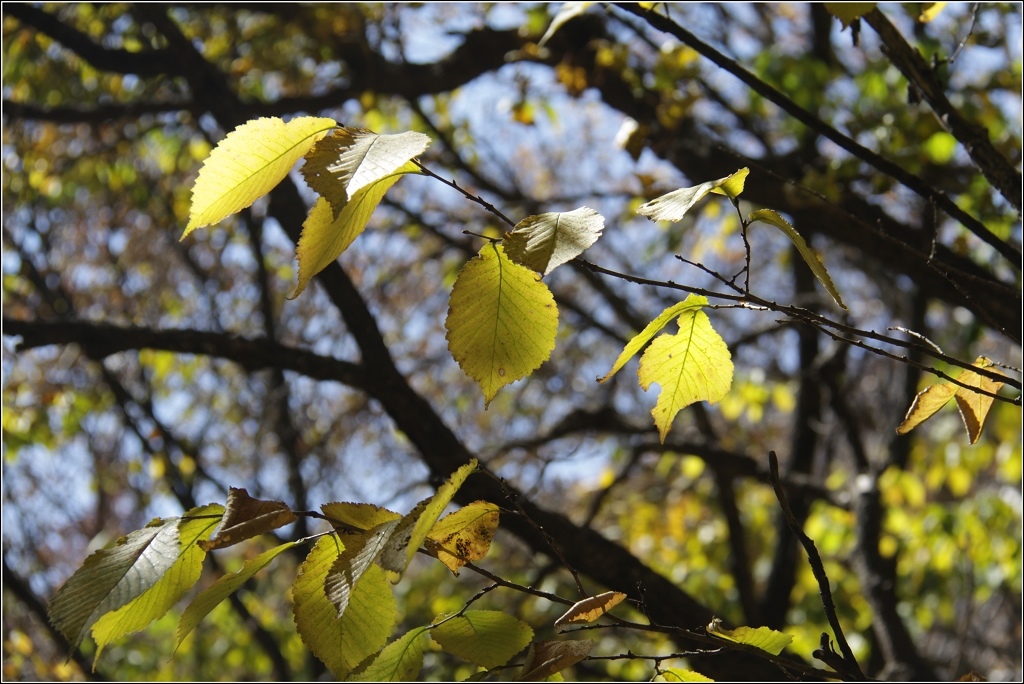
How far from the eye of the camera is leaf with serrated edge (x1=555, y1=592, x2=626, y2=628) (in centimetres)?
65

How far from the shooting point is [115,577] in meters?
0.66

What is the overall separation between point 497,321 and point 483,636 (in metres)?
0.25

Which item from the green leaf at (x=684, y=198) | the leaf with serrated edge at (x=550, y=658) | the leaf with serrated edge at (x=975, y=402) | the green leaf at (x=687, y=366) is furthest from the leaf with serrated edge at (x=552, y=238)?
the leaf with serrated edge at (x=975, y=402)

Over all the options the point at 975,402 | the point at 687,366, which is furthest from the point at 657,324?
the point at 975,402

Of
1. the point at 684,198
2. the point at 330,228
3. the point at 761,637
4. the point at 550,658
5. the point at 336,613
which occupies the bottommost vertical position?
the point at 761,637

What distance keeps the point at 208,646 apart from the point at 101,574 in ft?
11.7

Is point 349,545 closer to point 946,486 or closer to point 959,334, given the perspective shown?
point 959,334

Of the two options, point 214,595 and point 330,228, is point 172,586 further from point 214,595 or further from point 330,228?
point 330,228

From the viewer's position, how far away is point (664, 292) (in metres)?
4.21

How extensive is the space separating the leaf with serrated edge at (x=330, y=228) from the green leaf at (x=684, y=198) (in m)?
0.18

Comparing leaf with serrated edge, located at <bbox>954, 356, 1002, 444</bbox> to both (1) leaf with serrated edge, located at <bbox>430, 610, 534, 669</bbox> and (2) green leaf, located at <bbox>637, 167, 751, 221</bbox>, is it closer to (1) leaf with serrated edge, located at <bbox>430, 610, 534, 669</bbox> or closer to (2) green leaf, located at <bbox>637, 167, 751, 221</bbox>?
(2) green leaf, located at <bbox>637, 167, 751, 221</bbox>

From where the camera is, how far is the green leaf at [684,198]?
2.09 ft

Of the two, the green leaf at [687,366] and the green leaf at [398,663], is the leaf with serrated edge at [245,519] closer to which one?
the green leaf at [398,663]

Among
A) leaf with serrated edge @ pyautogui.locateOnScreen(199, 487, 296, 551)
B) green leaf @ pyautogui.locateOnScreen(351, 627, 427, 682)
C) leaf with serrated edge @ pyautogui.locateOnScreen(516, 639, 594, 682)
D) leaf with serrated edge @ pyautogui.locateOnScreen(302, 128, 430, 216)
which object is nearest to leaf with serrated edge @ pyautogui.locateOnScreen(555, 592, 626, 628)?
leaf with serrated edge @ pyautogui.locateOnScreen(516, 639, 594, 682)
